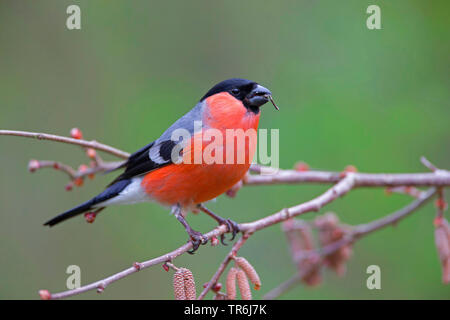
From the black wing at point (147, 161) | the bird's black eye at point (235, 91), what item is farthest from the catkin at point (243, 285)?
the bird's black eye at point (235, 91)

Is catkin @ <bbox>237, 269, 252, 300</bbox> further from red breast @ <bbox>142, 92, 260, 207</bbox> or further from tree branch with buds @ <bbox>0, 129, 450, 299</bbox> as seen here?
red breast @ <bbox>142, 92, 260, 207</bbox>

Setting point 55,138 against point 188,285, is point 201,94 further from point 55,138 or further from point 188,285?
point 188,285

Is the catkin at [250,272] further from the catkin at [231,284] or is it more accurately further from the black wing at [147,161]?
the black wing at [147,161]

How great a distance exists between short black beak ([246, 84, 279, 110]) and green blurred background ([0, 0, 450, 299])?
1.81 meters

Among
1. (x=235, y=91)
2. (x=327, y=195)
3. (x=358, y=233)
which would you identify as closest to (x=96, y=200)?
(x=235, y=91)

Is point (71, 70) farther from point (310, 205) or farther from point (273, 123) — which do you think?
point (310, 205)

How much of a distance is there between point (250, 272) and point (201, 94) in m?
3.42

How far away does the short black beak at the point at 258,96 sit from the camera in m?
2.87

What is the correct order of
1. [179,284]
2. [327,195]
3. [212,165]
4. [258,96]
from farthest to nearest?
1. [327,195]
2. [258,96]
3. [212,165]
4. [179,284]

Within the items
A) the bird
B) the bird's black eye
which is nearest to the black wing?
the bird

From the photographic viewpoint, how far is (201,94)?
17.9 ft

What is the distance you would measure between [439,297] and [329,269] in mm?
1272

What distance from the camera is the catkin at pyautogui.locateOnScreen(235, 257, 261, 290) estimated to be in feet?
7.48

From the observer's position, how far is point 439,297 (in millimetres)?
4391
